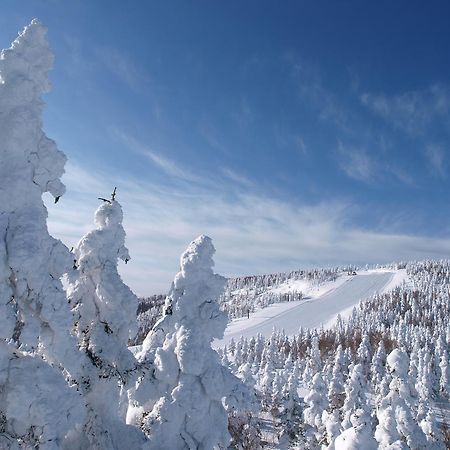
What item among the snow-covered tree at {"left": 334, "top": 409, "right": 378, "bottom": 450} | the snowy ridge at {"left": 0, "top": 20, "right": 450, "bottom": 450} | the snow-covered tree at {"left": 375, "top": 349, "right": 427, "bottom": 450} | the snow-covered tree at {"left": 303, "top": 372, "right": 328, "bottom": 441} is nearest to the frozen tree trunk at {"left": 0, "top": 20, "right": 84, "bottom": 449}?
the snowy ridge at {"left": 0, "top": 20, "right": 450, "bottom": 450}

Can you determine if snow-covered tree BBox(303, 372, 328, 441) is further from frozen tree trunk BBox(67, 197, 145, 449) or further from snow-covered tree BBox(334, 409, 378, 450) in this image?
frozen tree trunk BBox(67, 197, 145, 449)

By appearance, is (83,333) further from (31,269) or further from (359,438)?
(359,438)

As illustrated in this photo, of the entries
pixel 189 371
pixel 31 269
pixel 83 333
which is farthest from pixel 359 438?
pixel 31 269

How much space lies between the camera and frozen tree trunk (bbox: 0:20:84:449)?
400 inches

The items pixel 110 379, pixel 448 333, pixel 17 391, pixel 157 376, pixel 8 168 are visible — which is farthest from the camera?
pixel 448 333

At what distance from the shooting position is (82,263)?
588 inches

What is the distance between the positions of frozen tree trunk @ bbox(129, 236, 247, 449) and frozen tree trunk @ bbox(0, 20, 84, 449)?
17.8 feet

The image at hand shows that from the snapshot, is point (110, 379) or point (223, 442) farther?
point (223, 442)

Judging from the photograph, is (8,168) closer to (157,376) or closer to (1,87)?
(1,87)

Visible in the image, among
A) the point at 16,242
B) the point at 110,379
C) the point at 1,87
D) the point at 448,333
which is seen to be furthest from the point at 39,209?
the point at 448,333

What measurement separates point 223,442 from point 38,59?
50.4 feet

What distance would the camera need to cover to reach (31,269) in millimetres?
10648

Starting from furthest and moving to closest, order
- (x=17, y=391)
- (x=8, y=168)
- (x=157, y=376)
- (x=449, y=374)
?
(x=449, y=374) → (x=157, y=376) → (x=8, y=168) → (x=17, y=391)

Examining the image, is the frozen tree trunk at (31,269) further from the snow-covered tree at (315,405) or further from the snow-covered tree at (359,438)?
the snow-covered tree at (315,405)
